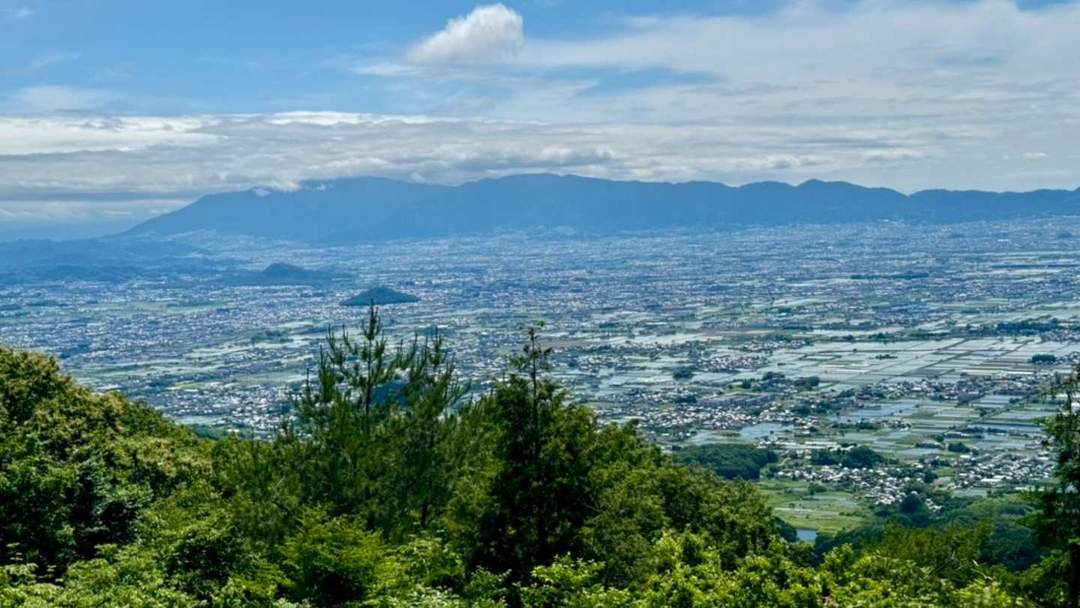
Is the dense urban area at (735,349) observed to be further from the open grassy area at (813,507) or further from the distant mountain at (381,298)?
the distant mountain at (381,298)

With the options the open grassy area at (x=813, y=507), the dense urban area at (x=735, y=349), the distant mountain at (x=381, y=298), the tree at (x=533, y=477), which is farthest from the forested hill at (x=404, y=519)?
the distant mountain at (x=381, y=298)

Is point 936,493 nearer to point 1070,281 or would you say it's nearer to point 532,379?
point 532,379

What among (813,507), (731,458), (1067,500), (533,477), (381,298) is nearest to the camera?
(1067,500)

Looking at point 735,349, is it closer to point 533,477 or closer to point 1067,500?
point 533,477

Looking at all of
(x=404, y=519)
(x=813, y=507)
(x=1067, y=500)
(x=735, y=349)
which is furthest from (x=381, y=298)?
(x=1067, y=500)

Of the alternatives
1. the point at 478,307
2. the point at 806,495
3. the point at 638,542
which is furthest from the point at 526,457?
the point at 478,307

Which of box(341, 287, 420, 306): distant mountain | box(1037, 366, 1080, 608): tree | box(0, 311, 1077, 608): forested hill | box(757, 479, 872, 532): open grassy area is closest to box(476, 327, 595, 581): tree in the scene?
box(0, 311, 1077, 608): forested hill

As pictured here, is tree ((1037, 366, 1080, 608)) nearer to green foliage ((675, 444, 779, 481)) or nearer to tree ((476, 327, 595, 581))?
tree ((476, 327, 595, 581))
